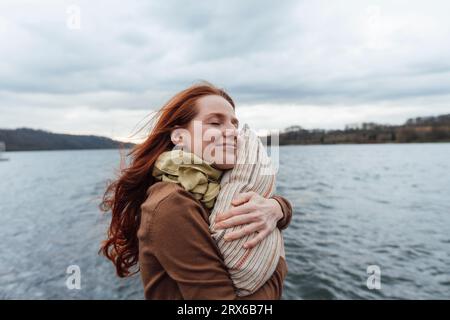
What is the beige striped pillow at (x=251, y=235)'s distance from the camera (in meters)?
1.87

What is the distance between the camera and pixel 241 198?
1988 mm

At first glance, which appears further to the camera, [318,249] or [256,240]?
[318,249]

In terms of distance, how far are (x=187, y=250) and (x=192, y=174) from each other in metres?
0.47

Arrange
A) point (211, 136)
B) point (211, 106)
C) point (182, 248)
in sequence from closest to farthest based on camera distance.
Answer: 1. point (182, 248)
2. point (211, 136)
3. point (211, 106)

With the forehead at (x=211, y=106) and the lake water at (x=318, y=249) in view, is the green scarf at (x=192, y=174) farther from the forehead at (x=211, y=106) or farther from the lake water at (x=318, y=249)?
the lake water at (x=318, y=249)

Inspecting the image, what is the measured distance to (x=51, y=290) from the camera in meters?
10.4

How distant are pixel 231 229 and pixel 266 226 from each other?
0.25 meters

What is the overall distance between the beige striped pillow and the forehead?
222mm

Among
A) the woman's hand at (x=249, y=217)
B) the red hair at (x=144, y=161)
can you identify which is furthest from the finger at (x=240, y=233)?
the red hair at (x=144, y=161)

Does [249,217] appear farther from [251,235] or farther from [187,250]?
[187,250]

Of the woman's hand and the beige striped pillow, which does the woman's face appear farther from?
the woman's hand

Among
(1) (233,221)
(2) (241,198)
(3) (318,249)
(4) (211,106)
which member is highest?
(4) (211,106)

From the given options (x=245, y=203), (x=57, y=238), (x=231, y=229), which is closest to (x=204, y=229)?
(x=231, y=229)

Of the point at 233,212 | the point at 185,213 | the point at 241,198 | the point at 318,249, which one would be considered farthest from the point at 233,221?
the point at 318,249
